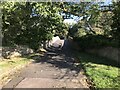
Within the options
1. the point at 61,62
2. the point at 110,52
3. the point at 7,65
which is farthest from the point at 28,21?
the point at 7,65

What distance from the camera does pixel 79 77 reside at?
39.1 feet

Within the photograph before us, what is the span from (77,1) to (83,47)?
11814 mm

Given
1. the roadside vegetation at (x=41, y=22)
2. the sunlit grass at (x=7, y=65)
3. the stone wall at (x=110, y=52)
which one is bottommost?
the stone wall at (x=110, y=52)

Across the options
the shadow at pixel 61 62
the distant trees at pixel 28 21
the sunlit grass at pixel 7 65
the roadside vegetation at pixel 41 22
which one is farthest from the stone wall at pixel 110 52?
the sunlit grass at pixel 7 65

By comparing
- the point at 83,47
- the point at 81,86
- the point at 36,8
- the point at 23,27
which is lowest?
the point at 83,47

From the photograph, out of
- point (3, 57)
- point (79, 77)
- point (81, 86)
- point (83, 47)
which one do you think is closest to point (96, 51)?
point (83, 47)

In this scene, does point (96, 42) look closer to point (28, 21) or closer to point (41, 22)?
point (41, 22)

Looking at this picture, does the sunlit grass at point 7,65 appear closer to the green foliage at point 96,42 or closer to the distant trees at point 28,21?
the distant trees at point 28,21

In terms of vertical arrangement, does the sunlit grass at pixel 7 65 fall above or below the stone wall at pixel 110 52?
above

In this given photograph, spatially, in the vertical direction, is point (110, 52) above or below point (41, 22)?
below

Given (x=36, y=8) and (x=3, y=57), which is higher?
(x=36, y=8)

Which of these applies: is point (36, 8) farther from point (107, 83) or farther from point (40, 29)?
point (107, 83)

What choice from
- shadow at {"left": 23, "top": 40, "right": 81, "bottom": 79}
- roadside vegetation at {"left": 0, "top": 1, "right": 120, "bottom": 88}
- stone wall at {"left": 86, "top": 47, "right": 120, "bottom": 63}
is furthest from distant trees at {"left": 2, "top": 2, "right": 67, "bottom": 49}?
stone wall at {"left": 86, "top": 47, "right": 120, "bottom": 63}

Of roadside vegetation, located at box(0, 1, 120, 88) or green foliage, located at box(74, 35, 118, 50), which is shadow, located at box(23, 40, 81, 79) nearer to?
roadside vegetation, located at box(0, 1, 120, 88)
